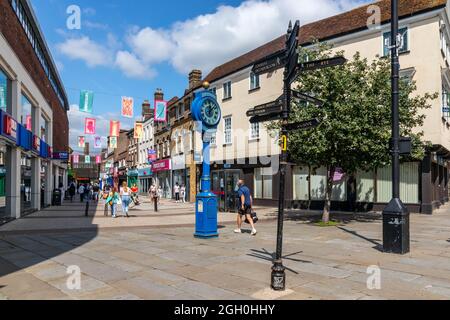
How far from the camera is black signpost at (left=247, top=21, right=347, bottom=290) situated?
6129 mm

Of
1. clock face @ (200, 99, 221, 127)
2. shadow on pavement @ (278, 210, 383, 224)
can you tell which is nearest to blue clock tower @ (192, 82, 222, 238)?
clock face @ (200, 99, 221, 127)

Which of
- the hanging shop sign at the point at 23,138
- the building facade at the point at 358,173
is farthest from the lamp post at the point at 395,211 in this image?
the hanging shop sign at the point at 23,138

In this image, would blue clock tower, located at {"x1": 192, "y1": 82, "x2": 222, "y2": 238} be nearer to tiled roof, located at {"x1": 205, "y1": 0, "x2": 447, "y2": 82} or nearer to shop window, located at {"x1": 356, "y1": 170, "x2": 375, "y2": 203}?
tiled roof, located at {"x1": 205, "y1": 0, "x2": 447, "y2": 82}

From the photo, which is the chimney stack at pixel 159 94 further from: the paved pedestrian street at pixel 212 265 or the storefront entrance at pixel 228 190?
the paved pedestrian street at pixel 212 265

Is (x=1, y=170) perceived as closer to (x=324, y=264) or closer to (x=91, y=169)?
(x=324, y=264)

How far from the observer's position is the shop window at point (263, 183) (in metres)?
26.5

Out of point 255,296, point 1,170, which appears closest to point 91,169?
point 1,170

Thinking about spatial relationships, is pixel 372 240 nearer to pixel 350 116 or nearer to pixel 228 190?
pixel 350 116

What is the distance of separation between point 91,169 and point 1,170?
83351mm

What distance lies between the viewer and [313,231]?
13.5 m

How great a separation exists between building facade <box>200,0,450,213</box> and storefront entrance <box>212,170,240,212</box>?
0.05m

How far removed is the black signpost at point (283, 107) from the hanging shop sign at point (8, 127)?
34.6ft

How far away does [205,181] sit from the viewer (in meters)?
12.1
